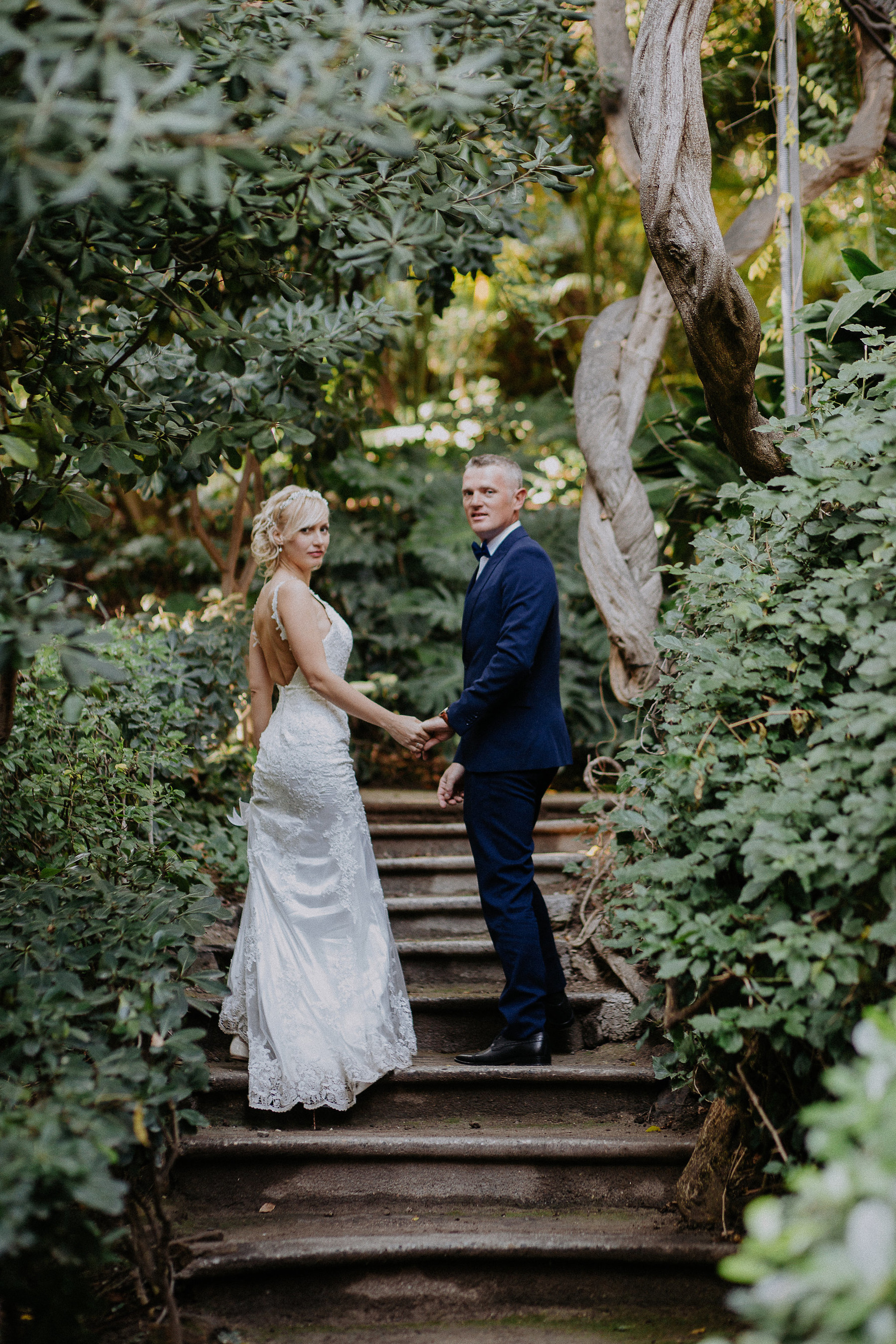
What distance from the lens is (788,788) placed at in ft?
6.52

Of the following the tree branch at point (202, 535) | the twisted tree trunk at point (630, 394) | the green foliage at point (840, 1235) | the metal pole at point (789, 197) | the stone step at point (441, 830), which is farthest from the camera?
the tree branch at point (202, 535)

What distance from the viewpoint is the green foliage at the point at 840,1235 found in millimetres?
1023

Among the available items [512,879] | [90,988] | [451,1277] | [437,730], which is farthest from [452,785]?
[451,1277]

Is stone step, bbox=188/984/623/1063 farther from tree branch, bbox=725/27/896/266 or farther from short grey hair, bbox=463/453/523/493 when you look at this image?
tree branch, bbox=725/27/896/266

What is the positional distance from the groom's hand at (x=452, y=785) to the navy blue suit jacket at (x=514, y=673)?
0.04m

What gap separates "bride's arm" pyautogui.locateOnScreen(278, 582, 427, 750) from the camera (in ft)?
9.60

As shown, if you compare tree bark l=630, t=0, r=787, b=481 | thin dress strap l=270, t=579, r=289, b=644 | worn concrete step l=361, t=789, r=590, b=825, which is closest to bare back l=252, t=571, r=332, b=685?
thin dress strap l=270, t=579, r=289, b=644

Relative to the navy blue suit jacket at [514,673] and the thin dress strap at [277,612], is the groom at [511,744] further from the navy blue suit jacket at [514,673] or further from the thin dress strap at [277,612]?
the thin dress strap at [277,612]

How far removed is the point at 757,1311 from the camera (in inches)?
46.8

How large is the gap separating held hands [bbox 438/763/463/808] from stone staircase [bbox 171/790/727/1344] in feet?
2.17

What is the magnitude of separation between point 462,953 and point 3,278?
2552 mm

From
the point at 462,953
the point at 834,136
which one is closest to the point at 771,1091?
the point at 462,953

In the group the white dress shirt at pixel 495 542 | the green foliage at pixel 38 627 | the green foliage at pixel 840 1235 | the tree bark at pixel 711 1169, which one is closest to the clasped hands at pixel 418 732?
the white dress shirt at pixel 495 542

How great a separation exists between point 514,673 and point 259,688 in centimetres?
90
